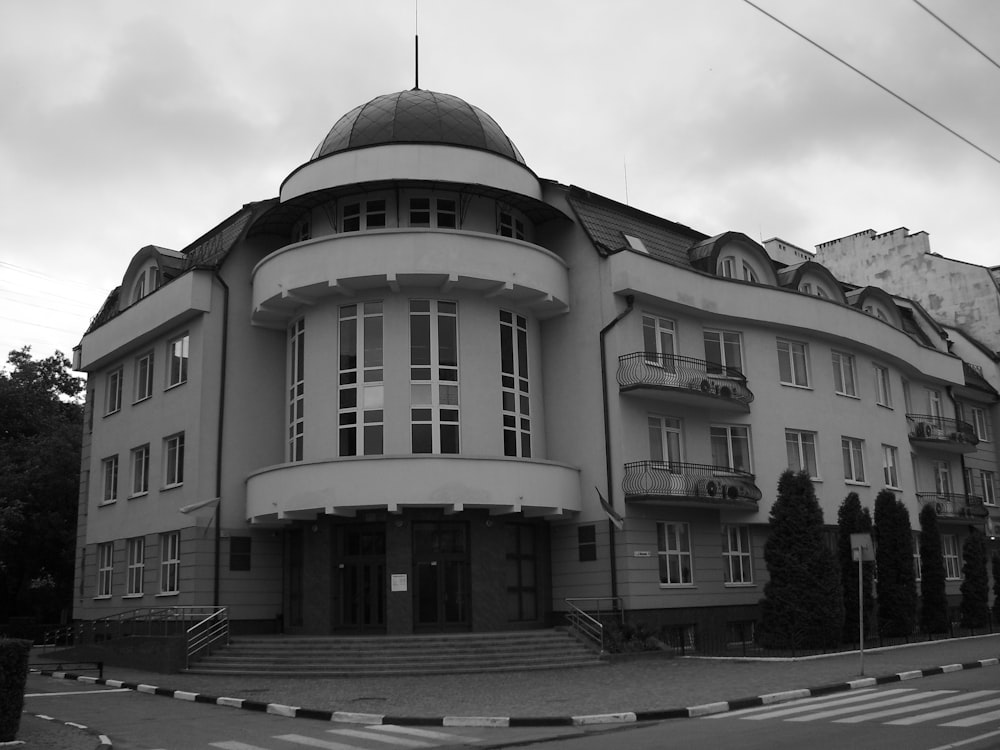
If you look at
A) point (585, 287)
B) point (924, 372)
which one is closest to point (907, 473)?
point (924, 372)

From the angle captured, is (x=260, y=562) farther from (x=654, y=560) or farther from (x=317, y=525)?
(x=654, y=560)

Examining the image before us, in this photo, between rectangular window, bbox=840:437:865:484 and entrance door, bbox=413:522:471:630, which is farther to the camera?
rectangular window, bbox=840:437:865:484

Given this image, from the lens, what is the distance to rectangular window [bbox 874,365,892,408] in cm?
3622

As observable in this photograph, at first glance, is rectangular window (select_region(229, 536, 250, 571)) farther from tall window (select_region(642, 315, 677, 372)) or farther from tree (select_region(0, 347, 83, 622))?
tree (select_region(0, 347, 83, 622))

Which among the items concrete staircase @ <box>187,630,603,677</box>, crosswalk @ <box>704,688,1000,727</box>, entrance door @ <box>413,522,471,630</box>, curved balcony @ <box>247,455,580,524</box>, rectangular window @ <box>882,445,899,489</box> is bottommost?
crosswalk @ <box>704,688,1000,727</box>

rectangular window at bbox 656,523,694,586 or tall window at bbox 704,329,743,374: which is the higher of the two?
tall window at bbox 704,329,743,374

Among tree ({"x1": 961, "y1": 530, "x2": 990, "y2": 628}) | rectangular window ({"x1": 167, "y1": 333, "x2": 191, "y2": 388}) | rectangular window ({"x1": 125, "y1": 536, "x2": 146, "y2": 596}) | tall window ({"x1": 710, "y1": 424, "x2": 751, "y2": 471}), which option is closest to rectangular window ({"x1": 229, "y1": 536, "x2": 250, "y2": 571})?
rectangular window ({"x1": 125, "y1": 536, "x2": 146, "y2": 596})

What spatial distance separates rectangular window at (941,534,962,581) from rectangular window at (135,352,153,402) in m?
30.5

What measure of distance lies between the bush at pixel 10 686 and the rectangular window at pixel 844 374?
91.3 ft

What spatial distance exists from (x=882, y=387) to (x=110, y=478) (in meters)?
28.1

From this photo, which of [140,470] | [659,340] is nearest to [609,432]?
[659,340]

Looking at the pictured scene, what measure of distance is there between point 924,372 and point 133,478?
97.1ft

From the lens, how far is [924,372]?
127ft

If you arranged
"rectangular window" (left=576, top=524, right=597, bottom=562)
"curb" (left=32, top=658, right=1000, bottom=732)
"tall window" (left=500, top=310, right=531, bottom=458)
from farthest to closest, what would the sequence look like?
"tall window" (left=500, top=310, right=531, bottom=458), "rectangular window" (left=576, top=524, right=597, bottom=562), "curb" (left=32, top=658, right=1000, bottom=732)
